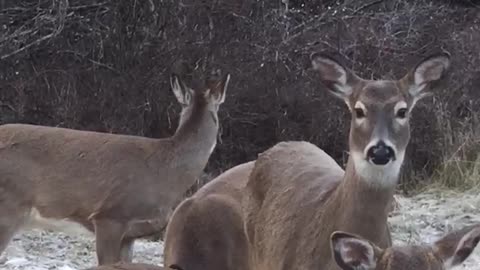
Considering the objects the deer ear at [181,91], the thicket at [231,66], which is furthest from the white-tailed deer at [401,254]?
the thicket at [231,66]

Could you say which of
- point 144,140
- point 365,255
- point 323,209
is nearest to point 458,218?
point 144,140

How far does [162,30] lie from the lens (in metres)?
15.7

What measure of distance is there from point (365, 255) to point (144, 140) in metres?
5.58

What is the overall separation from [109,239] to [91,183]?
60cm

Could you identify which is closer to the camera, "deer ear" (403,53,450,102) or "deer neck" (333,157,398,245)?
"deer neck" (333,157,398,245)

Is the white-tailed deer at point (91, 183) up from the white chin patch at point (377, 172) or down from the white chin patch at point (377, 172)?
down

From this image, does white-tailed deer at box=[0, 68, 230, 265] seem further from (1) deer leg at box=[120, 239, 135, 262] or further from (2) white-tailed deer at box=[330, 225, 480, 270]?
(2) white-tailed deer at box=[330, 225, 480, 270]

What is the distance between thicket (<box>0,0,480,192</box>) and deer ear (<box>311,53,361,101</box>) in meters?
6.05

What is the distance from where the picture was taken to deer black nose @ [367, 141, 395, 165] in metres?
7.38

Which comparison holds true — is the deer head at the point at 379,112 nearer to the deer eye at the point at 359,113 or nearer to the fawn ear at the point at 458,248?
the deer eye at the point at 359,113

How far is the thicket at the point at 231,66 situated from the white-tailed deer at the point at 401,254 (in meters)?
7.86

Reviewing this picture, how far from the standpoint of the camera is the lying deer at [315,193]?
7.43 metres

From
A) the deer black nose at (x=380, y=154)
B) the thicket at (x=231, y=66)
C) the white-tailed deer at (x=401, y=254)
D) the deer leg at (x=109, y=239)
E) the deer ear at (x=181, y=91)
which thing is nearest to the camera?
the white-tailed deer at (x=401, y=254)

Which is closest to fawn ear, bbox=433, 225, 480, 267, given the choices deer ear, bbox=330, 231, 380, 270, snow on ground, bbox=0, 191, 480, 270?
deer ear, bbox=330, 231, 380, 270
